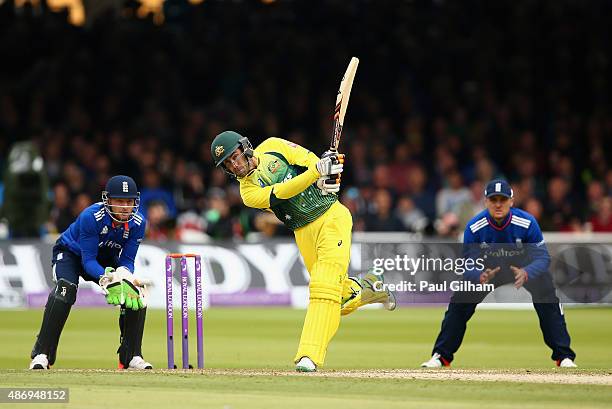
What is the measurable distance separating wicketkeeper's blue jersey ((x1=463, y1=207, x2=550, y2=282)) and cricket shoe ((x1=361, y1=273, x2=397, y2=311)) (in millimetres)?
744

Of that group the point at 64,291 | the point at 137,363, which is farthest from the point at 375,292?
A: the point at 64,291

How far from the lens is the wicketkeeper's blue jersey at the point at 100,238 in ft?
34.3

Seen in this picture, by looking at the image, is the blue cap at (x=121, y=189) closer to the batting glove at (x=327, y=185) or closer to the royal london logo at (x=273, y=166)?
the royal london logo at (x=273, y=166)

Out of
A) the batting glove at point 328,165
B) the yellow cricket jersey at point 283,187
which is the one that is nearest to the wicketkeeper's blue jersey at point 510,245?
the yellow cricket jersey at point 283,187

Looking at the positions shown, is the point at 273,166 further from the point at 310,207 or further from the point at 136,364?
the point at 136,364

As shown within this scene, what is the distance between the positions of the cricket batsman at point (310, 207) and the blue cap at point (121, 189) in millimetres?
819

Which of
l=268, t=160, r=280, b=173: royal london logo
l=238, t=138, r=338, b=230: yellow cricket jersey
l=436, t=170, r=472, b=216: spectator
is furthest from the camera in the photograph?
l=436, t=170, r=472, b=216: spectator

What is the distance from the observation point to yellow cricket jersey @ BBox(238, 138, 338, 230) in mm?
10039

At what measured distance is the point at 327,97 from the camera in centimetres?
2142

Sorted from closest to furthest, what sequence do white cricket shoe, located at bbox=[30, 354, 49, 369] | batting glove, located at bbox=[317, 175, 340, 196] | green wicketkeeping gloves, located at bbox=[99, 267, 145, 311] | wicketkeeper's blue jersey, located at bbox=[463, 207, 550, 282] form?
1. batting glove, located at bbox=[317, 175, 340, 196]
2. green wicketkeeping gloves, located at bbox=[99, 267, 145, 311]
3. white cricket shoe, located at bbox=[30, 354, 49, 369]
4. wicketkeeper's blue jersey, located at bbox=[463, 207, 550, 282]

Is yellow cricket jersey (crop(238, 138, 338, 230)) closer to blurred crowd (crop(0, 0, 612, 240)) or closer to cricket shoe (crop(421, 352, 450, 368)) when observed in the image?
cricket shoe (crop(421, 352, 450, 368))

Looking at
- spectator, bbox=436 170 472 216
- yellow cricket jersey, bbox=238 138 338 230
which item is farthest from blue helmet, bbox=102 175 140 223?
spectator, bbox=436 170 472 216

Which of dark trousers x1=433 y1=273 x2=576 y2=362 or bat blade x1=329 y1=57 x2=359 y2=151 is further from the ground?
bat blade x1=329 y1=57 x2=359 y2=151

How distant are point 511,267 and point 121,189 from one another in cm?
352
